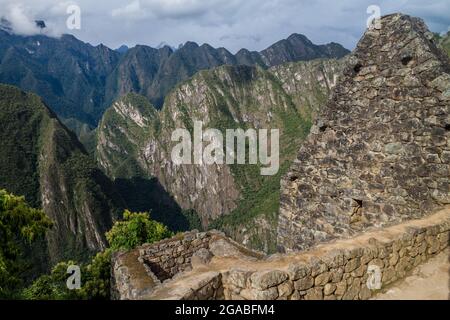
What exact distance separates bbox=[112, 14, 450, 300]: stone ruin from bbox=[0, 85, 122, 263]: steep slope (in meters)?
156

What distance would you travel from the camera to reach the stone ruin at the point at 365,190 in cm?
519

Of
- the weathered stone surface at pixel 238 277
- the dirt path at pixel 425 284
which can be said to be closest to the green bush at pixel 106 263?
the weathered stone surface at pixel 238 277

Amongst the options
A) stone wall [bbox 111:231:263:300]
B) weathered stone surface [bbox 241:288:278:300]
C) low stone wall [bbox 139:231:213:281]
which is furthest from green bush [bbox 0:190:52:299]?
weathered stone surface [bbox 241:288:278:300]

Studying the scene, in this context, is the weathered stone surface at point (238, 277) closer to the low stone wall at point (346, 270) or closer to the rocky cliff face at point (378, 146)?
the low stone wall at point (346, 270)

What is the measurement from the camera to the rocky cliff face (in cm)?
731

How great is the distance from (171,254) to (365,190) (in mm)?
7424

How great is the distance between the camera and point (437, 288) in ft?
19.2

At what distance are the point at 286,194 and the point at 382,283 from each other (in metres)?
3.69

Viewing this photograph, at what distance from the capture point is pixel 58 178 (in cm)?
16462

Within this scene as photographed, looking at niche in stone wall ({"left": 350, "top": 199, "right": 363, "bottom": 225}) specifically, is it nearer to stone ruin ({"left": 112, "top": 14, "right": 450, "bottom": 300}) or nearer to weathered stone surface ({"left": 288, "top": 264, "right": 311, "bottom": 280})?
stone ruin ({"left": 112, "top": 14, "right": 450, "bottom": 300})

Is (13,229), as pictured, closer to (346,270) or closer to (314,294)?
(314,294)

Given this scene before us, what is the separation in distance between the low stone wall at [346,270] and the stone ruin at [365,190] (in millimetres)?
14

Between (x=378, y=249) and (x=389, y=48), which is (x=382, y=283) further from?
(x=389, y=48)
